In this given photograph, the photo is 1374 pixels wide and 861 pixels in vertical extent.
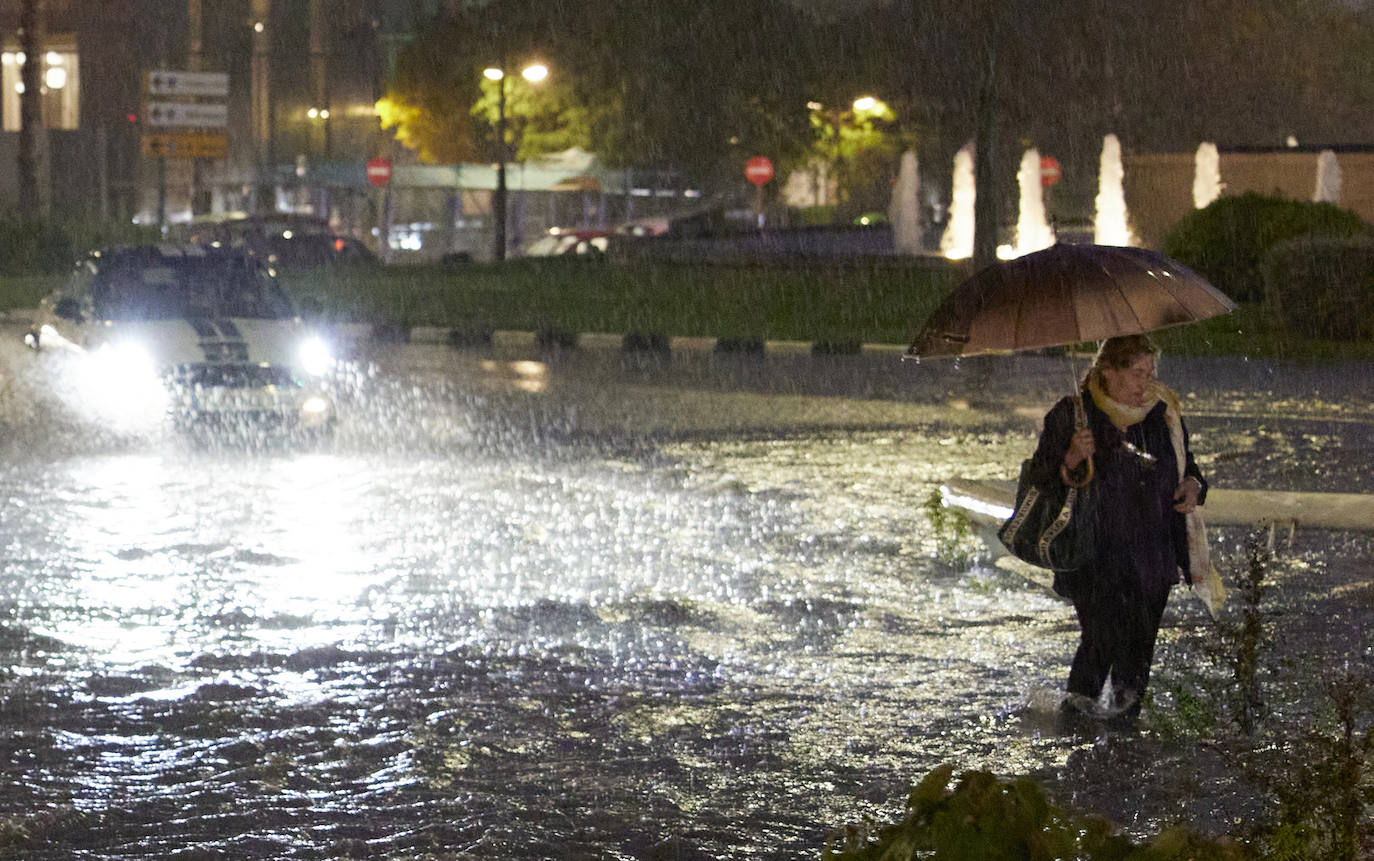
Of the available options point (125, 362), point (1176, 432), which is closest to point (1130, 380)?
point (1176, 432)

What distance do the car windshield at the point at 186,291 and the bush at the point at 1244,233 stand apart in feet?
64.7

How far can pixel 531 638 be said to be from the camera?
7.76m

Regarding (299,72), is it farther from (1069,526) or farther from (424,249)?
(1069,526)

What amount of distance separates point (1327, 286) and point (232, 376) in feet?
51.4

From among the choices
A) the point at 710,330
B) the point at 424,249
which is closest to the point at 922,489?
the point at 710,330

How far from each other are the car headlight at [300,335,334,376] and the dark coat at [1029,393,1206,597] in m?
8.75

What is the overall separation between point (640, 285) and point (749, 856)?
99.6ft

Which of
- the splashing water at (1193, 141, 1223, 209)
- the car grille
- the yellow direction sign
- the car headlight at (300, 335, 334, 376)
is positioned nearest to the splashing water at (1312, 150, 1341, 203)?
the splashing water at (1193, 141, 1223, 209)

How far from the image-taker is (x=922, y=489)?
11.9m

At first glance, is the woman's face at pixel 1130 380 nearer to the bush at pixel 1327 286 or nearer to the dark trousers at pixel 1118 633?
the dark trousers at pixel 1118 633

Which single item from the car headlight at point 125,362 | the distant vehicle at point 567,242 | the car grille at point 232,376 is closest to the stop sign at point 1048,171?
the distant vehicle at point 567,242

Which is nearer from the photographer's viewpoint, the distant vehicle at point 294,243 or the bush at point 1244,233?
the bush at point 1244,233

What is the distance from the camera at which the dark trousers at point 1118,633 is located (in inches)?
243

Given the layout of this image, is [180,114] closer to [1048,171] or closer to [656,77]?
[656,77]
